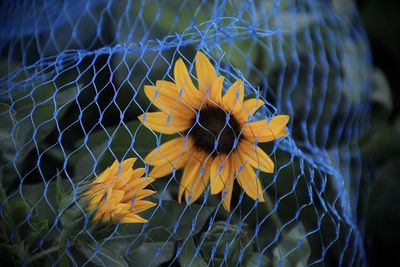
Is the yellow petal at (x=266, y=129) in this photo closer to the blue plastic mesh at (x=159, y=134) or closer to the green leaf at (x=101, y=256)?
the blue plastic mesh at (x=159, y=134)

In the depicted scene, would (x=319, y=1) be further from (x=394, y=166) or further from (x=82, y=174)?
(x=82, y=174)

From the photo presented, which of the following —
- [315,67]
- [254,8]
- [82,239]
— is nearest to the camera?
[82,239]

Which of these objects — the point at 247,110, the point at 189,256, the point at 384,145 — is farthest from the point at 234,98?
the point at 384,145

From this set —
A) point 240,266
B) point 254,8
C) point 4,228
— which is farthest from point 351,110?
point 4,228

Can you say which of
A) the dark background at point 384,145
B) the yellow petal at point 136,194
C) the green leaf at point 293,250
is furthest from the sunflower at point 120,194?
the dark background at point 384,145

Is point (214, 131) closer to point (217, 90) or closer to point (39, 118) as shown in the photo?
point (217, 90)

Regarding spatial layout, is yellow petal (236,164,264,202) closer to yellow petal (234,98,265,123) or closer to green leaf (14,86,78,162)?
yellow petal (234,98,265,123)

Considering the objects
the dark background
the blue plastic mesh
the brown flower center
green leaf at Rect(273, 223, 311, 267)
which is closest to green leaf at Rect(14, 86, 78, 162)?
the blue plastic mesh
